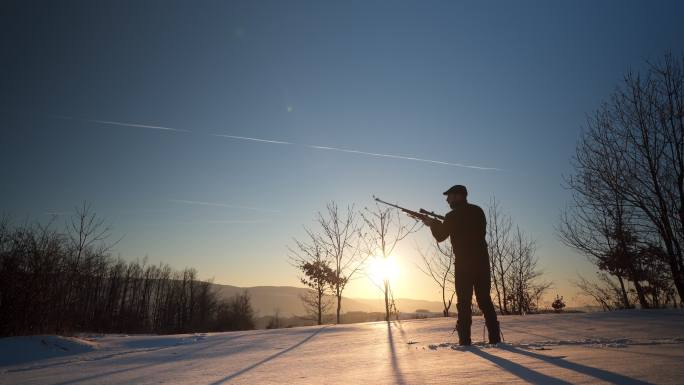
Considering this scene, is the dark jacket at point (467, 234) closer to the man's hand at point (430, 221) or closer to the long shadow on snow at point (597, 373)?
the man's hand at point (430, 221)

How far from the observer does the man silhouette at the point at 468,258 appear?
13.6ft

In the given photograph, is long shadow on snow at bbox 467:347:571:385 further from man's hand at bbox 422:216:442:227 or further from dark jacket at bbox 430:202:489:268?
man's hand at bbox 422:216:442:227

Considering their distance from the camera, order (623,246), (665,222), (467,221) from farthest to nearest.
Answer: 1. (623,246)
2. (665,222)
3. (467,221)

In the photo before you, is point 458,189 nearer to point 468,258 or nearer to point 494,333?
point 468,258

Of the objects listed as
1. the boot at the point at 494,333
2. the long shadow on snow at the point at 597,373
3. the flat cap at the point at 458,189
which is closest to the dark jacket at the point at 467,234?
the flat cap at the point at 458,189

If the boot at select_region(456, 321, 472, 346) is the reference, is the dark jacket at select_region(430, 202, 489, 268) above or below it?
above

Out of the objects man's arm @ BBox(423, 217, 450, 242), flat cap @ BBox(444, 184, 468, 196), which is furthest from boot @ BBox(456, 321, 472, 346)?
flat cap @ BBox(444, 184, 468, 196)

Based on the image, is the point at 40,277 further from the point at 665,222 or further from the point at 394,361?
the point at 665,222

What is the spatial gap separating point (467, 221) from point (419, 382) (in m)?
2.84

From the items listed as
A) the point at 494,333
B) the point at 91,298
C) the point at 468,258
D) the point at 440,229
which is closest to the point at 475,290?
the point at 468,258

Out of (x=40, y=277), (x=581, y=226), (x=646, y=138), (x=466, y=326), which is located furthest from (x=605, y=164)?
(x=40, y=277)

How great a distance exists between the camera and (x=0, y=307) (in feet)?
32.1

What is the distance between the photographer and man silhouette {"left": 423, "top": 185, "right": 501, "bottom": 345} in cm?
414

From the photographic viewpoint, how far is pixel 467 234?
4.39m
